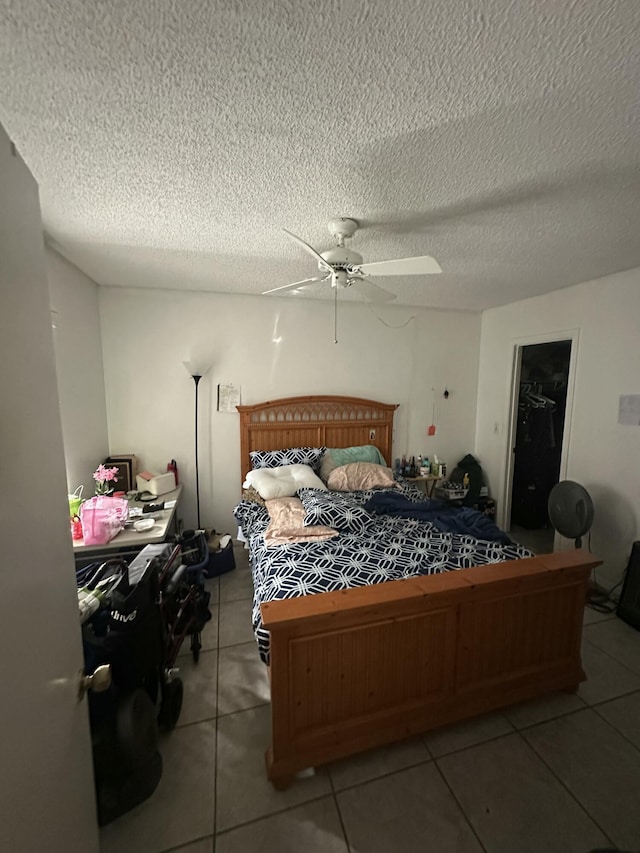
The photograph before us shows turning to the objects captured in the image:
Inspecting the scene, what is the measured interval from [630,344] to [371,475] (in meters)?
2.17

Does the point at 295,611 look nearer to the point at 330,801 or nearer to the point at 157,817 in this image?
the point at 330,801

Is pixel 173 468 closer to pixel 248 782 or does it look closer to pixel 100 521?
pixel 100 521

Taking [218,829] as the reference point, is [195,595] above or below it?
above

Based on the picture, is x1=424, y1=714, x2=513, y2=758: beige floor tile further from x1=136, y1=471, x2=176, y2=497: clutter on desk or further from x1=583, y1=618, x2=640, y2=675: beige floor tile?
x1=136, y1=471, x2=176, y2=497: clutter on desk

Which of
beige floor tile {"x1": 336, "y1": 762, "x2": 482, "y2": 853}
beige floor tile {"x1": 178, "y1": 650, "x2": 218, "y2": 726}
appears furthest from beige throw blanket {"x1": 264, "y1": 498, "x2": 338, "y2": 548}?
beige floor tile {"x1": 336, "y1": 762, "x2": 482, "y2": 853}

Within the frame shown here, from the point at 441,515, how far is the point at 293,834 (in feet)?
5.88

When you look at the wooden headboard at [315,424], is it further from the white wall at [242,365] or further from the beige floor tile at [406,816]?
the beige floor tile at [406,816]

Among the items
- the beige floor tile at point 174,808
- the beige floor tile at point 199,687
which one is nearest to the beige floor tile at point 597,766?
the beige floor tile at point 174,808

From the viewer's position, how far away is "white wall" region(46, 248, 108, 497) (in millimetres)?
2197

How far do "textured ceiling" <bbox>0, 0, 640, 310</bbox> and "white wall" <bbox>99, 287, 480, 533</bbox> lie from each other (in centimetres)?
104

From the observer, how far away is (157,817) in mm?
1271

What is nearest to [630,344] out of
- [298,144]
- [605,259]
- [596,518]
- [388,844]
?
[605,259]

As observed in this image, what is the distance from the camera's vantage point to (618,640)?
85.0 inches

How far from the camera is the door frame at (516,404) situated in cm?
288
